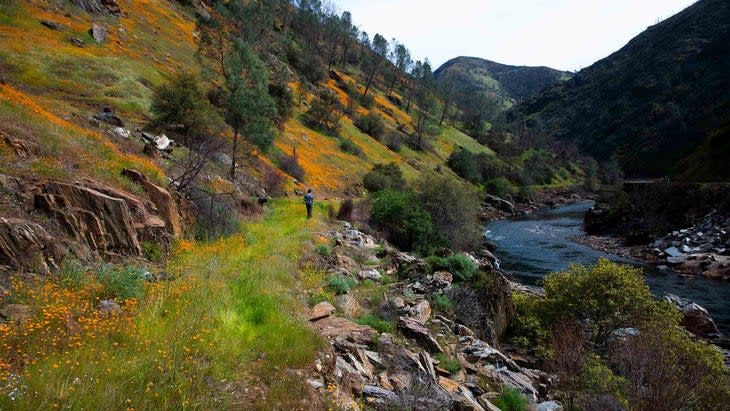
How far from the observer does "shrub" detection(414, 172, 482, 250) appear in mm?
26234

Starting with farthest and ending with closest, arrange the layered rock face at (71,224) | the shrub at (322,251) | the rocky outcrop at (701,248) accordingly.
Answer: the rocky outcrop at (701,248) < the shrub at (322,251) < the layered rock face at (71,224)

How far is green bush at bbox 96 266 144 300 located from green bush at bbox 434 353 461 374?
21.7 feet

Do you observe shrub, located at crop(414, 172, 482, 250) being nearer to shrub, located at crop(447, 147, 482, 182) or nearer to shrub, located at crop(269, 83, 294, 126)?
shrub, located at crop(269, 83, 294, 126)

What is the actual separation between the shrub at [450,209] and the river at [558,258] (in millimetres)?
4984

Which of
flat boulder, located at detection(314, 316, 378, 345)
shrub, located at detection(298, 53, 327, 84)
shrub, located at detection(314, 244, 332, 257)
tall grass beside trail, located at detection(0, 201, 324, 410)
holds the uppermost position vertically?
shrub, located at detection(298, 53, 327, 84)

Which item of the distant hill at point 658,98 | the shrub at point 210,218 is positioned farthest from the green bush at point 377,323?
the distant hill at point 658,98

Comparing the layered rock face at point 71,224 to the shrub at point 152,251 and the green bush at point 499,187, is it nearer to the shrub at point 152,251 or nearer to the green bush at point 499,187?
the shrub at point 152,251

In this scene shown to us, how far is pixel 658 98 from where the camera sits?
121m

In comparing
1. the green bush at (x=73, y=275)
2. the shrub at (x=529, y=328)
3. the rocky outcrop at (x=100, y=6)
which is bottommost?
the shrub at (x=529, y=328)

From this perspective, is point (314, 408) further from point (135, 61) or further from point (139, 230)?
point (135, 61)

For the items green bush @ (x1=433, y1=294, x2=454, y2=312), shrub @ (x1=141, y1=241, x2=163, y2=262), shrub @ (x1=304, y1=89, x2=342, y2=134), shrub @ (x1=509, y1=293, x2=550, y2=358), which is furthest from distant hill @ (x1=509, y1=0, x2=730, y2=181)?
shrub @ (x1=141, y1=241, x2=163, y2=262)

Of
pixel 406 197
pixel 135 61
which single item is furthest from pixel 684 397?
pixel 135 61

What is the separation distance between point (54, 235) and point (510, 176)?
3284 inches

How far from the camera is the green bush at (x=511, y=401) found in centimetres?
812
